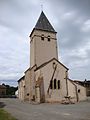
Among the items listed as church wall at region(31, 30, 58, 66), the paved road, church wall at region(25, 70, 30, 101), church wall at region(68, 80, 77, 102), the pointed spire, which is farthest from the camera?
the pointed spire

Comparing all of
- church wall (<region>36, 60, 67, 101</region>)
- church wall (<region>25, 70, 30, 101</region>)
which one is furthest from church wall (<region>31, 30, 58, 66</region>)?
church wall (<region>36, 60, 67, 101</region>)

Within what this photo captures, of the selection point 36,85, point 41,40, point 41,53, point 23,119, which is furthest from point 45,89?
point 23,119

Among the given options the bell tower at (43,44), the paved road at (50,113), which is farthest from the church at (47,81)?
the paved road at (50,113)

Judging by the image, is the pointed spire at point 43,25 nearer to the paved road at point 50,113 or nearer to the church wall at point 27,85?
the church wall at point 27,85

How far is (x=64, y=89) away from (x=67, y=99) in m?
2.12

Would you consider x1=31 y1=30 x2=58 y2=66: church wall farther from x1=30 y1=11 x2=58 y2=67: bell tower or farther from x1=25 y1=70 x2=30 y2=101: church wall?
x1=25 y1=70 x2=30 y2=101: church wall

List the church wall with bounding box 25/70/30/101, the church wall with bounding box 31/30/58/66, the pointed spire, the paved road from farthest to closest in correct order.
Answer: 1. the pointed spire
2. the church wall with bounding box 31/30/58/66
3. the church wall with bounding box 25/70/30/101
4. the paved road

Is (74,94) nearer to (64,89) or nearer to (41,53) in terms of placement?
(64,89)

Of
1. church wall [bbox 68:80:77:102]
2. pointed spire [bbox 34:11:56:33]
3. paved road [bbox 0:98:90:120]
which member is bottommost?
paved road [bbox 0:98:90:120]

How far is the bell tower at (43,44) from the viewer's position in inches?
1545

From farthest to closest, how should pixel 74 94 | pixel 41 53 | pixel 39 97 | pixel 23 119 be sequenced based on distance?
pixel 41 53
pixel 74 94
pixel 39 97
pixel 23 119

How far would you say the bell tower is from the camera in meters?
39.2

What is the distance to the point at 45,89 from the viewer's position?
110 ft

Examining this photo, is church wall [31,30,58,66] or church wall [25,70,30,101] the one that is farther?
church wall [31,30,58,66]
